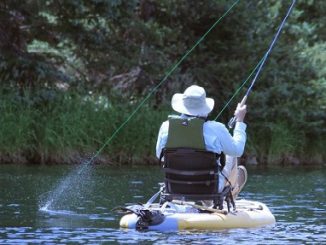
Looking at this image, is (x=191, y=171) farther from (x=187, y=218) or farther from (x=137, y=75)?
(x=137, y=75)

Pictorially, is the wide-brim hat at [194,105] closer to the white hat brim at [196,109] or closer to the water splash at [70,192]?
the white hat brim at [196,109]

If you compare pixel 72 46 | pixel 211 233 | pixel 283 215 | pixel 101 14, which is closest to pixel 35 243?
pixel 211 233

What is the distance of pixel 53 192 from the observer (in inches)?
664

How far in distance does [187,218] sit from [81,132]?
12.2 metres

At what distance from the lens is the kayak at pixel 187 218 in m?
11.9

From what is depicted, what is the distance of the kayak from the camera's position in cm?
1189

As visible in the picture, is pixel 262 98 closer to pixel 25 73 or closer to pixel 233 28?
pixel 233 28

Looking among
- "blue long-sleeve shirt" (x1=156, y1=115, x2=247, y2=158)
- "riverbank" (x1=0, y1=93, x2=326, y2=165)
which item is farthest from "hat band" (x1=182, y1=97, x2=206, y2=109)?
"riverbank" (x1=0, y1=93, x2=326, y2=165)

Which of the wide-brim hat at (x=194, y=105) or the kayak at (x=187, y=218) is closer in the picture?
the kayak at (x=187, y=218)

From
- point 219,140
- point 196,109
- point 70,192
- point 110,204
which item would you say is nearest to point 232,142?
point 219,140

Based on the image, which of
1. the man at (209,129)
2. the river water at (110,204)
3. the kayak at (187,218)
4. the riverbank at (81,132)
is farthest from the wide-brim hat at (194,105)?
the riverbank at (81,132)

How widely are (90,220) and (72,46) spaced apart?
13.7m

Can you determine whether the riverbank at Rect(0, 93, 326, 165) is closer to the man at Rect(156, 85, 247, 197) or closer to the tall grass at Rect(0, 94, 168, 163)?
the tall grass at Rect(0, 94, 168, 163)

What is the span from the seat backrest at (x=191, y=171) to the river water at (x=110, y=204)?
1.79 ft
